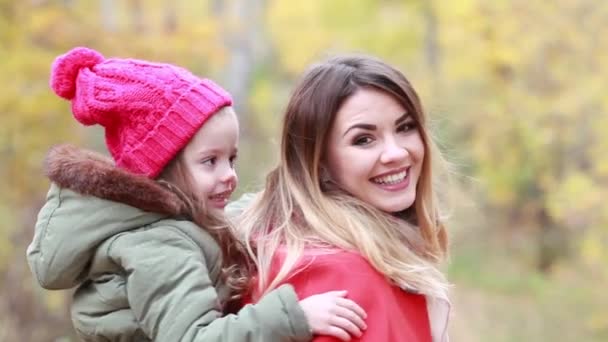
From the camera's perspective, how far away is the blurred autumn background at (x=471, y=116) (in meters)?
10.4

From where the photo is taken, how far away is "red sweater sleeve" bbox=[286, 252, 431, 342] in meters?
2.90

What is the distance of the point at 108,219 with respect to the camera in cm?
293

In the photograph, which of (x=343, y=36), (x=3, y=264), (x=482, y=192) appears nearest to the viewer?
(x=3, y=264)

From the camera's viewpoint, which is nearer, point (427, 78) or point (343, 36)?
point (427, 78)

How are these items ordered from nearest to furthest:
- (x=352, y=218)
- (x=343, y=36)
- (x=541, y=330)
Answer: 1. (x=352, y=218)
2. (x=541, y=330)
3. (x=343, y=36)

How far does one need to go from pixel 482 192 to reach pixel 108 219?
19.0 meters

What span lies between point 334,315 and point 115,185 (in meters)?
0.69

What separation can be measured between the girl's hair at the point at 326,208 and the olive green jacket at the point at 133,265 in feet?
0.70

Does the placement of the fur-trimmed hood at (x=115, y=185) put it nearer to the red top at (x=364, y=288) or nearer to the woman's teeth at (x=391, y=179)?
the red top at (x=364, y=288)

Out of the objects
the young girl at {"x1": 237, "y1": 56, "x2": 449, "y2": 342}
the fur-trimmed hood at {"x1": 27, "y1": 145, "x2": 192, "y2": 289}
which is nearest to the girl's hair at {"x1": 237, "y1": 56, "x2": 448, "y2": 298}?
the young girl at {"x1": 237, "y1": 56, "x2": 449, "y2": 342}

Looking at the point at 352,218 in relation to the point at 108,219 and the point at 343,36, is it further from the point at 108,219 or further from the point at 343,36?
the point at 343,36

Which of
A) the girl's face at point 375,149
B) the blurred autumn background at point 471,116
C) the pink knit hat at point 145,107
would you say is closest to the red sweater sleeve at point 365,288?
the girl's face at point 375,149

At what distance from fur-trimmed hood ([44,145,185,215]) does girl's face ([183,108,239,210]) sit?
0.12 metres

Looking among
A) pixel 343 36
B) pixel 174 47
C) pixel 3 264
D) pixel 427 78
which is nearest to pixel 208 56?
pixel 174 47
